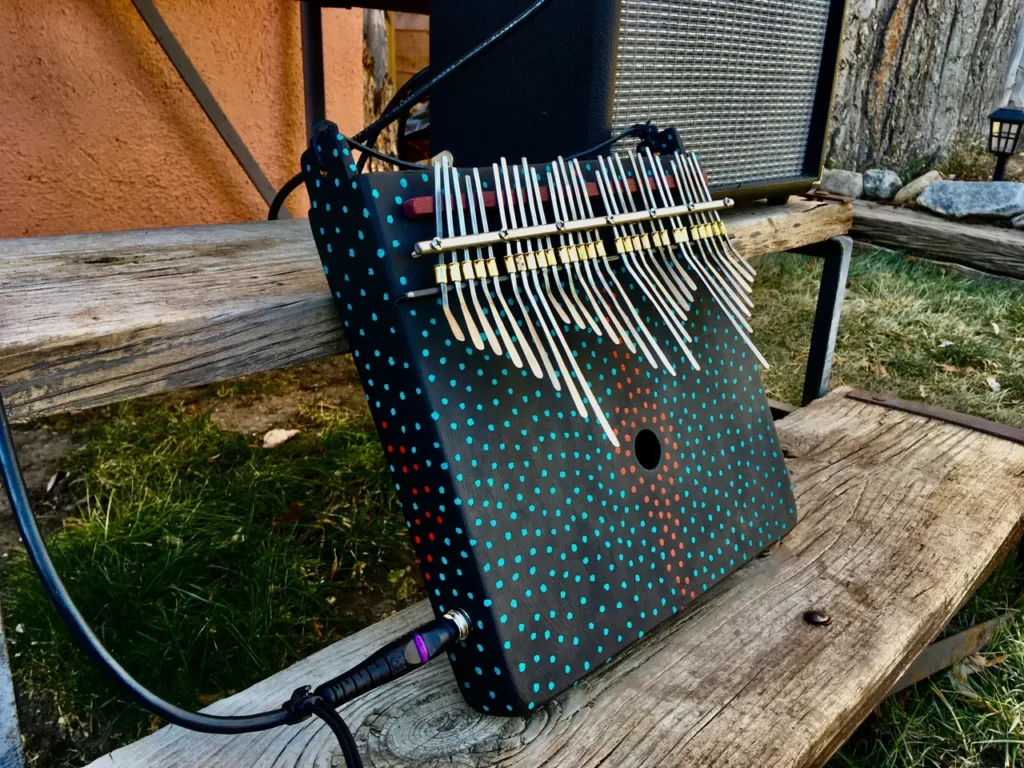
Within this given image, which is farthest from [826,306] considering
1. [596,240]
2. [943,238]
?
[943,238]

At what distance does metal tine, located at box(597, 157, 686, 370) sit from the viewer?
0.78 metres

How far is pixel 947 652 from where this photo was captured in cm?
116

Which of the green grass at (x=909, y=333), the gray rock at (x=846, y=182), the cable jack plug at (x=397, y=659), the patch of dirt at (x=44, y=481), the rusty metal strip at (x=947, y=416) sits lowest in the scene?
the patch of dirt at (x=44, y=481)

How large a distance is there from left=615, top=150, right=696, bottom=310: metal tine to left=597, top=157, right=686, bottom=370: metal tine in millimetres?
24

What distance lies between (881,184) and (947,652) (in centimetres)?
287

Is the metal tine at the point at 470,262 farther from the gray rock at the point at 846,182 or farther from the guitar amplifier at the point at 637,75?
the gray rock at the point at 846,182

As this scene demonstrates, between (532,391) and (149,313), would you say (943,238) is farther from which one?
(149,313)

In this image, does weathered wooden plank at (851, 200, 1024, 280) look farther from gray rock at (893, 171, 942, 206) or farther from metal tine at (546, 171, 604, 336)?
metal tine at (546, 171, 604, 336)

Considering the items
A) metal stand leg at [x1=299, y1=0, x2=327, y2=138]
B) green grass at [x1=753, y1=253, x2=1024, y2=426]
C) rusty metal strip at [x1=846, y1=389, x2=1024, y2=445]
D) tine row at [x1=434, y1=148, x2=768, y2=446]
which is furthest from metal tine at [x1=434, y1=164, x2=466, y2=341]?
green grass at [x1=753, y1=253, x2=1024, y2=426]

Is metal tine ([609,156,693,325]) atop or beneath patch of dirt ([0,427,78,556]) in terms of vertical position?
atop

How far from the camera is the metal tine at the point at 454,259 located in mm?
640

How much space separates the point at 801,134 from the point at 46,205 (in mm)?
1587

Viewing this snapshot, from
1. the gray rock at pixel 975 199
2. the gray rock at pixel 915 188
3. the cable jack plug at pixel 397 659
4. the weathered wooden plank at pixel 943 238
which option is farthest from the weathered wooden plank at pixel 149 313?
the gray rock at pixel 915 188

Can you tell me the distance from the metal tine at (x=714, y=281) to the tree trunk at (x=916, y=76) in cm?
319
